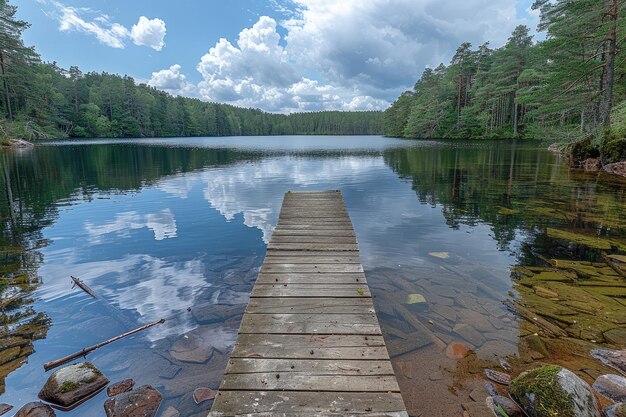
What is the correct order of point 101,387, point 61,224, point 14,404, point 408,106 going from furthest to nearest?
point 408,106 < point 61,224 < point 101,387 < point 14,404

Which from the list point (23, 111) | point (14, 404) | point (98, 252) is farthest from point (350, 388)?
point (23, 111)

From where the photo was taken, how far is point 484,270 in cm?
888

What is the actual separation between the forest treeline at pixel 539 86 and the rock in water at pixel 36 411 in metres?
29.7

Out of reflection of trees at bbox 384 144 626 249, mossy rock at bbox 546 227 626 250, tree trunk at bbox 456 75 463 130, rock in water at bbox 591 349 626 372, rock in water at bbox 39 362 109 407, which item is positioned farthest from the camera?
tree trunk at bbox 456 75 463 130

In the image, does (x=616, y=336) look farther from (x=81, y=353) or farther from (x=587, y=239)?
(x=81, y=353)

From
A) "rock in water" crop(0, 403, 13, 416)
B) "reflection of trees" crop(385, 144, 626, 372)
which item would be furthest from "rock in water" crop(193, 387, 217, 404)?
"reflection of trees" crop(385, 144, 626, 372)

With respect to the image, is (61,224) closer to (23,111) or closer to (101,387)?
(101,387)

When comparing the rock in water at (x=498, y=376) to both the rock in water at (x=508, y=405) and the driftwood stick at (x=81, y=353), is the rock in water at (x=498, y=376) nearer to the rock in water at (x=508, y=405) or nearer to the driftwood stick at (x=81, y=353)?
the rock in water at (x=508, y=405)

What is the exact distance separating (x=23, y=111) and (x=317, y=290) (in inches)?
3738

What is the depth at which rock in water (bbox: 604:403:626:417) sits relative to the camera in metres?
3.99

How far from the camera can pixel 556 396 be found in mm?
3961

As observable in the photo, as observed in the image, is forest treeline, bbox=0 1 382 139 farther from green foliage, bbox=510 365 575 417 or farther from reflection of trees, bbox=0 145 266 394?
green foliage, bbox=510 365 575 417

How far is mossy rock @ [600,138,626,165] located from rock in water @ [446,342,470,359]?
2604 cm

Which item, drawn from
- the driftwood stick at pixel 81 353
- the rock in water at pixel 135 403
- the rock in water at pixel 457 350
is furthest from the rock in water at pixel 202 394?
the rock in water at pixel 457 350
